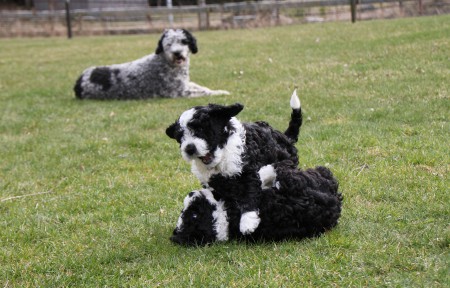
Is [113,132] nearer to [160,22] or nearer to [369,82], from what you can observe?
[369,82]

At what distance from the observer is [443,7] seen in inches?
848

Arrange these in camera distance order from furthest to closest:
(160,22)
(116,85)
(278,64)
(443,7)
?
(160,22) → (443,7) → (278,64) → (116,85)

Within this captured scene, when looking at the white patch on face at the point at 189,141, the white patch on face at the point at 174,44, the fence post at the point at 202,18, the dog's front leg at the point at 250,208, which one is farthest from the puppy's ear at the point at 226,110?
the fence post at the point at 202,18

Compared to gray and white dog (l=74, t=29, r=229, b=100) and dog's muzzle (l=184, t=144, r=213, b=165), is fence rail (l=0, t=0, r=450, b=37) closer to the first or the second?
gray and white dog (l=74, t=29, r=229, b=100)

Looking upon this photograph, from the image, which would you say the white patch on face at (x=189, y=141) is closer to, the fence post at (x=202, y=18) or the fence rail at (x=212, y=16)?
the fence rail at (x=212, y=16)

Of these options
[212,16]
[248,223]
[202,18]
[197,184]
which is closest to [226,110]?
[248,223]

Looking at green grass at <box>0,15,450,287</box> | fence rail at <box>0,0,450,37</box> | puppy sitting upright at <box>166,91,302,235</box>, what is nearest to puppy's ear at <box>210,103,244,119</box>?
puppy sitting upright at <box>166,91,302,235</box>

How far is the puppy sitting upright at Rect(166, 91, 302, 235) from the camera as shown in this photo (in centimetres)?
401

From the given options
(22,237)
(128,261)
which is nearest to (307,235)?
(128,261)

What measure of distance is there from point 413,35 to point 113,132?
8.49 metres

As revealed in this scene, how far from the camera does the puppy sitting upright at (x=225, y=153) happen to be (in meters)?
4.01

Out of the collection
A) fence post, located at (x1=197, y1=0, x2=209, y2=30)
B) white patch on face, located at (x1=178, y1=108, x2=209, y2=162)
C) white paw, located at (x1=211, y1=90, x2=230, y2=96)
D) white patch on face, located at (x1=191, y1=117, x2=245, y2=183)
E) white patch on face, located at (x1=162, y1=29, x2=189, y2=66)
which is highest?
fence post, located at (x1=197, y1=0, x2=209, y2=30)

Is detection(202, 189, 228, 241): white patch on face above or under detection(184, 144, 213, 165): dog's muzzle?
under

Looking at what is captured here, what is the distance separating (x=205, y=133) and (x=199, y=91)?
21.6 feet
